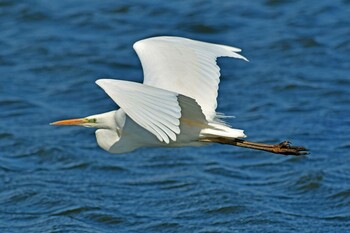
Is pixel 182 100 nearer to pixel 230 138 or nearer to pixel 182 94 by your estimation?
pixel 182 94

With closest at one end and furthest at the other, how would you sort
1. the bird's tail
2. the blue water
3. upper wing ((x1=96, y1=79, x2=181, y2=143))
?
upper wing ((x1=96, y1=79, x2=181, y2=143)) → the bird's tail → the blue water

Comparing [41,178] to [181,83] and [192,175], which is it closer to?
[192,175]

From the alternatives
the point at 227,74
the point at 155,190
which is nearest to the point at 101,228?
the point at 155,190

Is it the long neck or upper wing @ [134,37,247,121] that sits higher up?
upper wing @ [134,37,247,121]

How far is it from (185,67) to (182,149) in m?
2.43

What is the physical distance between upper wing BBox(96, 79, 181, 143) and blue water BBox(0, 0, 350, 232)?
2380 millimetres

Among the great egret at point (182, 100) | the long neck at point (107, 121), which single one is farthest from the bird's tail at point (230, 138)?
the long neck at point (107, 121)

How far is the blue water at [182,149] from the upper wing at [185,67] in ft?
4.83

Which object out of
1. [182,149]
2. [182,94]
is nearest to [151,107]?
[182,94]

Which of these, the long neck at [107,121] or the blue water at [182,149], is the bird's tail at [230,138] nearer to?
the long neck at [107,121]

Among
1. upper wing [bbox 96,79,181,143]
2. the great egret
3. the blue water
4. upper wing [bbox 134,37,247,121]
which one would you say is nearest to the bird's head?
the great egret

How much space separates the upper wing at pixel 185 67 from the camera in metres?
6.80

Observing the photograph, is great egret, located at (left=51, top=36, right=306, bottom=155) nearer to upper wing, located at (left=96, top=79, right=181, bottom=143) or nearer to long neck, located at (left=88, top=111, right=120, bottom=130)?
long neck, located at (left=88, top=111, right=120, bottom=130)

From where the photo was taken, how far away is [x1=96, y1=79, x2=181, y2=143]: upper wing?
5484 millimetres
